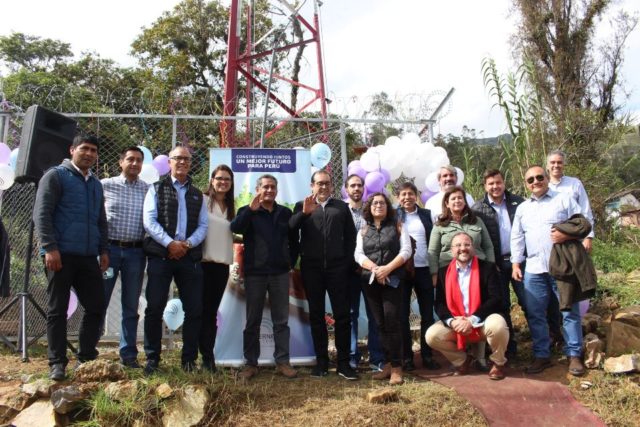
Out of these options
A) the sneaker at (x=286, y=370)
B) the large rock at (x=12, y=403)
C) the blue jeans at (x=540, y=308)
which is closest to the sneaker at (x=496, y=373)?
the blue jeans at (x=540, y=308)

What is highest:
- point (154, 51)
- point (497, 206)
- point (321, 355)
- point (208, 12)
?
point (208, 12)

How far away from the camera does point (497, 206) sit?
4.61m

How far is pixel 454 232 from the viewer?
425 cm

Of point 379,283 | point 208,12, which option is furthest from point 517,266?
point 208,12

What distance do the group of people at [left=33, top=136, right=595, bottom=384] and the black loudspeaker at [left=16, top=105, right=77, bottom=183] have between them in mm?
753

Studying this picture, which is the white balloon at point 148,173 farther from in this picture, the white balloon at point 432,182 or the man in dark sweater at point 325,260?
the white balloon at point 432,182

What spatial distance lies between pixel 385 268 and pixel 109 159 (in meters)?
4.56

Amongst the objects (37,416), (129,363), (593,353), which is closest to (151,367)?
(129,363)

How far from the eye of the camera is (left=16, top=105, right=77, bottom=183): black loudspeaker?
4.30 m

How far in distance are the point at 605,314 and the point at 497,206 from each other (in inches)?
73.2

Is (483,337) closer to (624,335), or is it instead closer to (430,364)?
(430,364)

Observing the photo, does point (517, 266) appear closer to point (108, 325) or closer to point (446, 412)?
point (446, 412)

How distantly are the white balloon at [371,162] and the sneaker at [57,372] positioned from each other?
11.4 feet

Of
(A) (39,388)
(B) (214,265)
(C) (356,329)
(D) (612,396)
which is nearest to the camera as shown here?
(A) (39,388)
